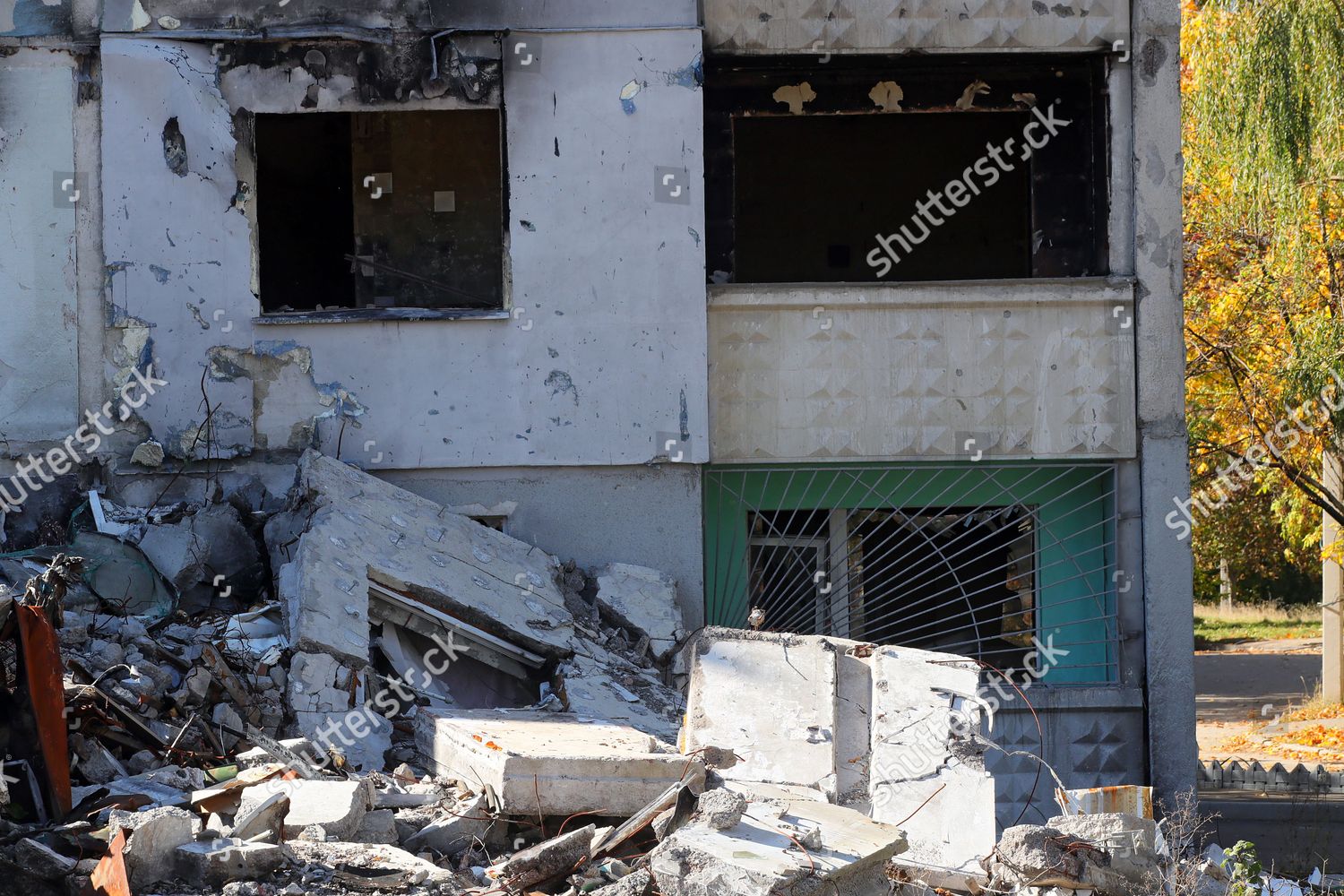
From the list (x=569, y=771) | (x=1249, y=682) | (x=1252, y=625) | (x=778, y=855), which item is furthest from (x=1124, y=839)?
(x=1252, y=625)

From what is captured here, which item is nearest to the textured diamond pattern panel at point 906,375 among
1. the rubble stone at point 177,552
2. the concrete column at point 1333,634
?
the rubble stone at point 177,552

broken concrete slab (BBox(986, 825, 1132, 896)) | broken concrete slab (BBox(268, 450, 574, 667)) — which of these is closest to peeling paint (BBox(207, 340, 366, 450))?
broken concrete slab (BBox(268, 450, 574, 667))

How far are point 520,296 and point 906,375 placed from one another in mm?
2594

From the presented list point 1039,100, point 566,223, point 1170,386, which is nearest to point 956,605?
point 1170,386

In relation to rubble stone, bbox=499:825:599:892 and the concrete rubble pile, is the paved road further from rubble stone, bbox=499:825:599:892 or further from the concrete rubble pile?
rubble stone, bbox=499:825:599:892

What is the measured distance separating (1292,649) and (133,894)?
24.0 metres

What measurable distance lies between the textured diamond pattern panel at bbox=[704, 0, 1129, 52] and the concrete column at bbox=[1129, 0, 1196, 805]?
0.37 m

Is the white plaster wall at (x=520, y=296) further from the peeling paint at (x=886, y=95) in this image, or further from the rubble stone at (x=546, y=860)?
the rubble stone at (x=546, y=860)

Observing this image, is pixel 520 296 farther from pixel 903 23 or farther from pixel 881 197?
pixel 881 197

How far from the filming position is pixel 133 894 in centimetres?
476

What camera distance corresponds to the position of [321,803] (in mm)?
5457

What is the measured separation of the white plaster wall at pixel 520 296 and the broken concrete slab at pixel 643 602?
75 centimetres

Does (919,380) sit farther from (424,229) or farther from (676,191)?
(424,229)

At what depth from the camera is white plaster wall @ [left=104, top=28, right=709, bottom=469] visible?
27.9 ft
